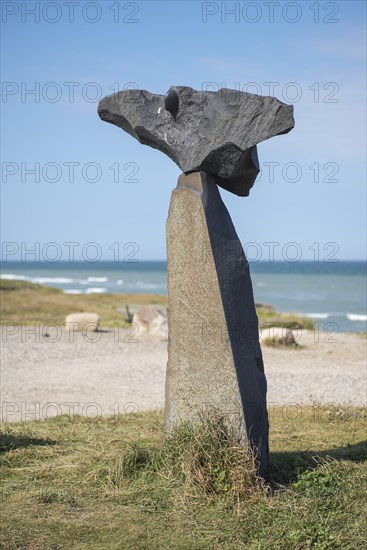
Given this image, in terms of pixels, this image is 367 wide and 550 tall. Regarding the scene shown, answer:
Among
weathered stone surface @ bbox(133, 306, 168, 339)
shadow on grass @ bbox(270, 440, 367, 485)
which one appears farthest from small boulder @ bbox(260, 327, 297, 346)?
shadow on grass @ bbox(270, 440, 367, 485)

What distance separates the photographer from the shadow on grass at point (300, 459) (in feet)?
25.1

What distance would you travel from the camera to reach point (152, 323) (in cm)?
2219

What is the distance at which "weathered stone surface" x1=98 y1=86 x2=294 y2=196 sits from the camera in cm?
724

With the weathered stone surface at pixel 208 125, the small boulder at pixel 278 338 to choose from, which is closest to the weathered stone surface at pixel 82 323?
the small boulder at pixel 278 338

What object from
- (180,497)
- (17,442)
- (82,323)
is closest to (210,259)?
(180,497)

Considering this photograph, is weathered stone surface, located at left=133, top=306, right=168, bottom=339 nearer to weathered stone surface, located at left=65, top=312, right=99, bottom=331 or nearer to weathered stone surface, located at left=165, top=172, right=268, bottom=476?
weathered stone surface, located at left=65, top=312, right=99, bottom=331

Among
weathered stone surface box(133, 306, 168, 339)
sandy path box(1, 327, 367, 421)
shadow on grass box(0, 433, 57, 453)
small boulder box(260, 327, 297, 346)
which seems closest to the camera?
shadow on grass box(0, 433, 57, 453)

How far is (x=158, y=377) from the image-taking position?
1571cm

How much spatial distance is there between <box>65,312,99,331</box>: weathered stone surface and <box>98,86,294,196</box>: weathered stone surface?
1538 centimetres

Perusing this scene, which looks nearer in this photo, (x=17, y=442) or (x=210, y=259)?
(x=210, y=259)

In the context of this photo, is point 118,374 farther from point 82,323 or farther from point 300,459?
Result: point 300,459

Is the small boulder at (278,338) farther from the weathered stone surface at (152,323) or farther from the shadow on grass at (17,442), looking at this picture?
the shadow on grass at (17,442)

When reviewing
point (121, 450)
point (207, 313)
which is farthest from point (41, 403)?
point (207, 313)

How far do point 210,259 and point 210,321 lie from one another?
60 centimetres
